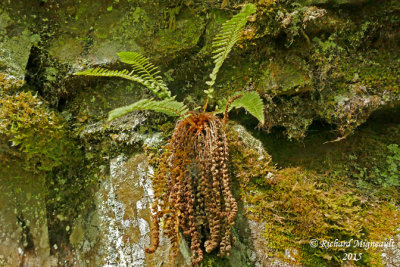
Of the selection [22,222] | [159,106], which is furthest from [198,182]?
[22,222]

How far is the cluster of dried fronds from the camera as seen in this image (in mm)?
2057

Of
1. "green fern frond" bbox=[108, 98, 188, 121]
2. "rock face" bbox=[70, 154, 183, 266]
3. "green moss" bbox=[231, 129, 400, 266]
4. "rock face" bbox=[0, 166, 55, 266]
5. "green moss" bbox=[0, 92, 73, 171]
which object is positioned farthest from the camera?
"rock face" bbox=[0, 166, 55, 266]

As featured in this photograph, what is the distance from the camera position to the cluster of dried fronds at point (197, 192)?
6.75 ft

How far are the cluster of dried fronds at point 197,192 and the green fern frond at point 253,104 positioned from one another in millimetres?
281

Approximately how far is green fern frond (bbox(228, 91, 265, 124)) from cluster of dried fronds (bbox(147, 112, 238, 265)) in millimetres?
281

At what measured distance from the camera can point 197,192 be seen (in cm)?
223

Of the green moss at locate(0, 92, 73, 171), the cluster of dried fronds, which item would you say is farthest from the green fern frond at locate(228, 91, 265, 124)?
the green moss at locate(0, 92, 73, 171)

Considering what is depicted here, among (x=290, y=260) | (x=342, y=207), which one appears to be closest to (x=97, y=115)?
(x=290, y=260)

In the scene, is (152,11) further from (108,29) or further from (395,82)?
(395,82)

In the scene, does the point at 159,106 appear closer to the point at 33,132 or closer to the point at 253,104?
the point at 253,104

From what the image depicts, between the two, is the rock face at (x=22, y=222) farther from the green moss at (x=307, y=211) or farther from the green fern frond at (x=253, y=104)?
the green fern frond at (x=253, y=104)

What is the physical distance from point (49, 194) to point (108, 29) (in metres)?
1.80

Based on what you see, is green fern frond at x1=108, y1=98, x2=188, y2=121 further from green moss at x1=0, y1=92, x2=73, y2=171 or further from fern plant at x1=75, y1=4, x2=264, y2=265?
green moss at x1=0, y1=92, x2=73, y2=171

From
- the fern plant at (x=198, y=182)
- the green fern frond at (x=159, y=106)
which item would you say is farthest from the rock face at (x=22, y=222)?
the green fern frond at (x=159, y=106)
